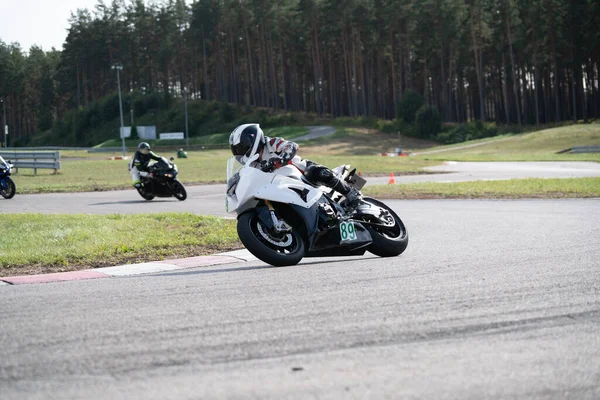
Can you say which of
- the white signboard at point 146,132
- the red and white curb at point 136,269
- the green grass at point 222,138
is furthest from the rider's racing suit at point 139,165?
the white signboard at point 146,132

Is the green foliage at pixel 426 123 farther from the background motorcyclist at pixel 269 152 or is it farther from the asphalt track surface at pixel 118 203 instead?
the background motorcyclist at pixel 269 152

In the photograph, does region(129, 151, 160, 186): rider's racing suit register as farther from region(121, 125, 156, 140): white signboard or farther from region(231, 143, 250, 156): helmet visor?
region(121, 125, 156, 140): white signboard

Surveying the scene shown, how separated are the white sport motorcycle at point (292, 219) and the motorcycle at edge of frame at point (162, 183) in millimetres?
13094

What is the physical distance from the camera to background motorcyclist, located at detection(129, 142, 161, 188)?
22.9 meters

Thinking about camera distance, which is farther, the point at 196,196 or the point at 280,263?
the point at 196,196

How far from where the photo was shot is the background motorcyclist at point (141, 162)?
901 inches

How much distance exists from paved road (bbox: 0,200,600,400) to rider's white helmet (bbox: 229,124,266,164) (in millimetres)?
1412

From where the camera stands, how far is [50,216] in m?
14.8

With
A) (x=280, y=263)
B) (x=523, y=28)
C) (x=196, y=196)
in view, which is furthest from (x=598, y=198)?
(x=523, y=28)

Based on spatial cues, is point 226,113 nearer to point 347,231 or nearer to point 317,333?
point 347,231

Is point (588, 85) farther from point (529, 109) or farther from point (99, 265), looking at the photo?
point (99, 265)

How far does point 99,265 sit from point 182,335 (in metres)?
5.09

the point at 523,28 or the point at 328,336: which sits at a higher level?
the point at 523,28

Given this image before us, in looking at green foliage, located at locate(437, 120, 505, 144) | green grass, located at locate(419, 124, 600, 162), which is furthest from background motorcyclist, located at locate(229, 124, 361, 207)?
green foliage, located at locate(437, 120, 505, 144)
